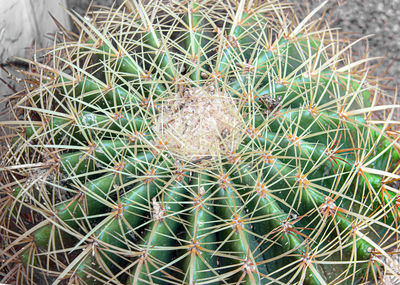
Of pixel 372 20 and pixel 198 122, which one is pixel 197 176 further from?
pixel 372 20

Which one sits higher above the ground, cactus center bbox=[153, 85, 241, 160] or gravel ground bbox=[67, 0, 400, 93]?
cactus center bbox=[153, 85, 241, 160]

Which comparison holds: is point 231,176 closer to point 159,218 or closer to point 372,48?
point 159,218

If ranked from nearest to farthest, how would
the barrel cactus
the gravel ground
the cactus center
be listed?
the barrel cactus → the cactus center → the gravel ground

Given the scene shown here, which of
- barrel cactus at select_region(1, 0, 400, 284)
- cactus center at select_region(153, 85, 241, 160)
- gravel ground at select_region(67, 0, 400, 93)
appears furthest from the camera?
gravel ground at select_region(67, 0, 400, 93)

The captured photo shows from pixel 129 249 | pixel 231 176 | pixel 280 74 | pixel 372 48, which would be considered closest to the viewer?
pixel 129 249

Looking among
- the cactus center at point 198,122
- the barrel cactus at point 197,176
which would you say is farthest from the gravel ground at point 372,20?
the cactus center at point 198,122

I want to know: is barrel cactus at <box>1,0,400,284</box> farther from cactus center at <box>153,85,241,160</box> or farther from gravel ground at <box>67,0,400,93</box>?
gravel ground at <box>67,0,400,93</box>

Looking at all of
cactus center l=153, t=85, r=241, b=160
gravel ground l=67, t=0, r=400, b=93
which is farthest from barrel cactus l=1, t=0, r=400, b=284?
gravel ground l=67, t=0, r=400, b=93

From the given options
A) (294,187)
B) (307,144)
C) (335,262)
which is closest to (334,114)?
(307,144)

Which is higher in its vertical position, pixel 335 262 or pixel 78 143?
pixel 78 143
